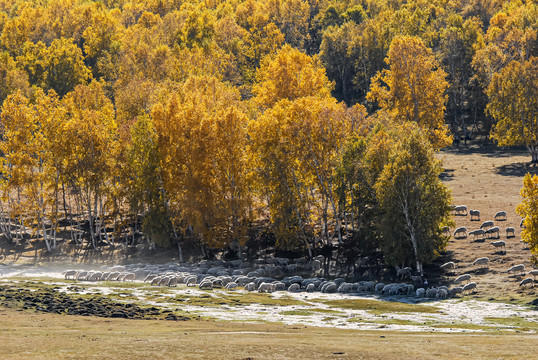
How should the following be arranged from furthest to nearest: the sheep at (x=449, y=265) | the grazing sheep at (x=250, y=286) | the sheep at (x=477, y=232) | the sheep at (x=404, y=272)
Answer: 1. the sheep at (x=477, y=232)
2. the sheep at (x=404, y=272)
3. the sheep at (x=449, y=265)
4. the grazing sheep at (x=250, y=286)

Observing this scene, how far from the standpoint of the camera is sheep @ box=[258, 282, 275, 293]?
56.6 meters

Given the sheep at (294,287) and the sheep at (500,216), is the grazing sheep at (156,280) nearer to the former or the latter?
the sheep at (294,287)

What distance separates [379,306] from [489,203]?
35.4 m

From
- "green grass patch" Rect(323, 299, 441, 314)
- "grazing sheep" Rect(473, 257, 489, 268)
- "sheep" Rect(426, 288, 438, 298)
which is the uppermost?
"grazing sheep" Rect(473, 257, 489, 268)

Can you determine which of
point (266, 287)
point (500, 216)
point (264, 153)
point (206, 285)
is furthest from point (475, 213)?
point (206, 285)

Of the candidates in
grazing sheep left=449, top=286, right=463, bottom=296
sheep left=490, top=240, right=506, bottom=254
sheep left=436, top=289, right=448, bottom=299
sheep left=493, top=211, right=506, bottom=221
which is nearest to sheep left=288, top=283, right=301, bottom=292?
sheep left=436, top=289, right=448, bottom=299

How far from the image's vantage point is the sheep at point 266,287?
56.6 meters

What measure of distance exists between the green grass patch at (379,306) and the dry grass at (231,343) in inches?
428

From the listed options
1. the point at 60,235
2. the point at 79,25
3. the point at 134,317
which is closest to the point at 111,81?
the point at 79,25

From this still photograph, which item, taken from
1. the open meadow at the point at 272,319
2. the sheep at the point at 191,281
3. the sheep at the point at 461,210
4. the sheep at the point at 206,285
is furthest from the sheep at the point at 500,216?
the sheep at the point at 191,281

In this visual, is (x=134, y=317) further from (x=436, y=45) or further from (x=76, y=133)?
(x=436, y=45)

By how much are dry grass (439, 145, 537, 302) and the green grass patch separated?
697cm

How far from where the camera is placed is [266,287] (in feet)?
187

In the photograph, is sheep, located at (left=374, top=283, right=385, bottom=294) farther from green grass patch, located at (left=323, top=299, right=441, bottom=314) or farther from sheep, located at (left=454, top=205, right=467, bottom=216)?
sheep, located at (left=454, top=205, right=467, bottom=216)
